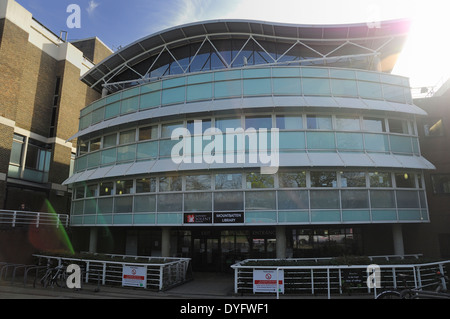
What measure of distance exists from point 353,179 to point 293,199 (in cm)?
319

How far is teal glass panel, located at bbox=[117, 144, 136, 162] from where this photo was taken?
60.4 ft

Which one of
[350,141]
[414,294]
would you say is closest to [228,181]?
[350,141]

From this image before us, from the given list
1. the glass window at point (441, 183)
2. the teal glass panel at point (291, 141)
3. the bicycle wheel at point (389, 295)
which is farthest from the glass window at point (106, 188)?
the glass window at point (441, 183)

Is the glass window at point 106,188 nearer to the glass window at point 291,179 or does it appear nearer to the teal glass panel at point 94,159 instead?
the teal glass panel at point 94,159

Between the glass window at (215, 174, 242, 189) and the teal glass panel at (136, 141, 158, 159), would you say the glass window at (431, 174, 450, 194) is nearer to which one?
the glass window at (215, 174, 242, 189)

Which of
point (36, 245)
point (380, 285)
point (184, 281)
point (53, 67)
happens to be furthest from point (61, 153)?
point (380, 285)

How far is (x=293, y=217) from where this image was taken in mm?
15305

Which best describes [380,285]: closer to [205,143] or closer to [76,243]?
[205,143]

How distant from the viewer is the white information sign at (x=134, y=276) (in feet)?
42.0

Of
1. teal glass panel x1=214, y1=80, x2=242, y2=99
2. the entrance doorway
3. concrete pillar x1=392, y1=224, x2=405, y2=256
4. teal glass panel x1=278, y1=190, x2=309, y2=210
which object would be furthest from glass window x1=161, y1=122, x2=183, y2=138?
concrete pillar x1=392, y1=224, x2=405, y2=256

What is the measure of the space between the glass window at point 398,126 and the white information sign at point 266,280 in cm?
1051

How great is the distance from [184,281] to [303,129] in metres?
9.17

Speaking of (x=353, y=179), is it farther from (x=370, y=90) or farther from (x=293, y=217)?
(x=370, y=90)

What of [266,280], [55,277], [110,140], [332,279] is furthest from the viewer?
[110,140]
